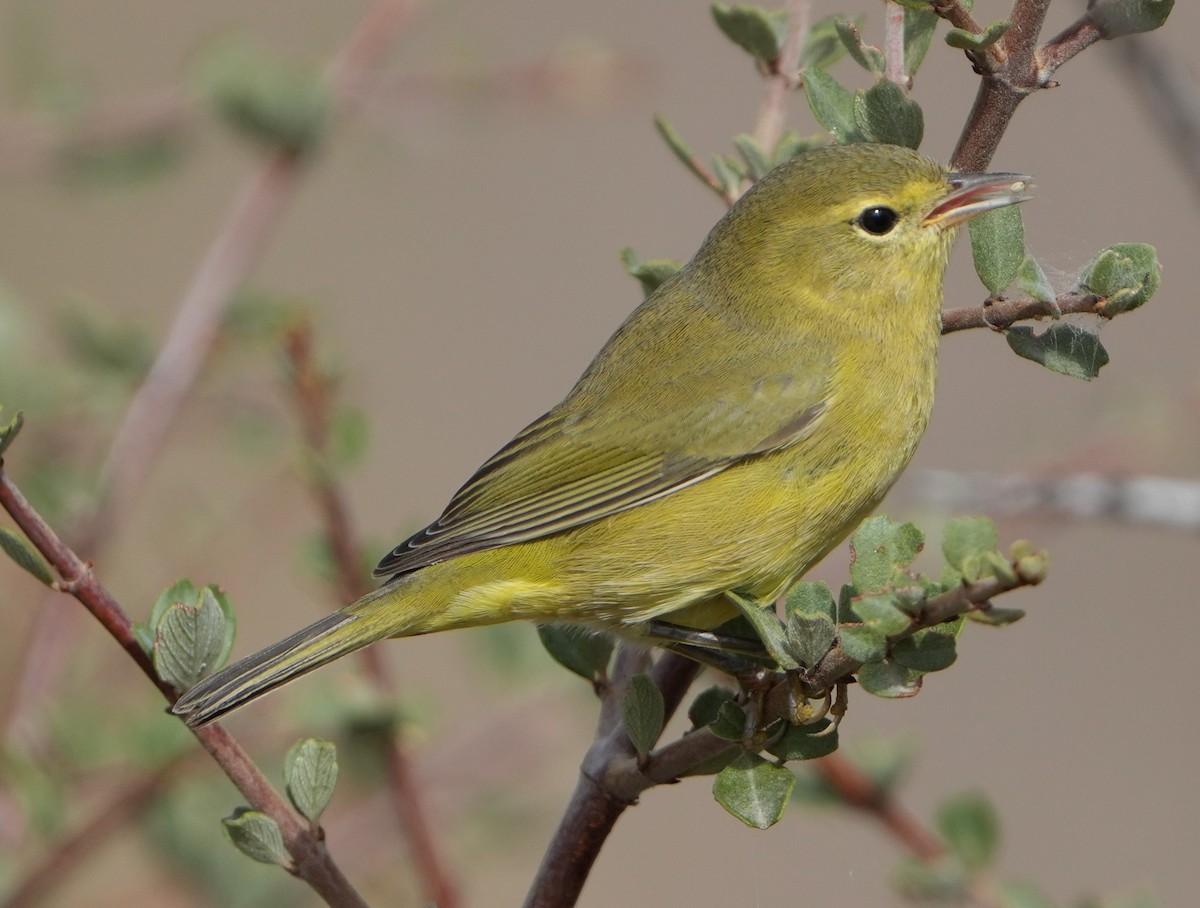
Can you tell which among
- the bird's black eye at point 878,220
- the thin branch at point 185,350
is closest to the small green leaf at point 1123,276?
the bird's black eye at point 878,220

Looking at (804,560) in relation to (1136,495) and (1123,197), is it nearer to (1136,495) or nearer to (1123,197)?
(1136,495)

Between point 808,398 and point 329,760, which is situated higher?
point 329,760

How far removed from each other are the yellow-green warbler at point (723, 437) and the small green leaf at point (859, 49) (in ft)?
0.84

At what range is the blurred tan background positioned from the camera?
131 inches

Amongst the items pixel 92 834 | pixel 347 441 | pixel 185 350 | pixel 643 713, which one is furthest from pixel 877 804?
pixel 185 350

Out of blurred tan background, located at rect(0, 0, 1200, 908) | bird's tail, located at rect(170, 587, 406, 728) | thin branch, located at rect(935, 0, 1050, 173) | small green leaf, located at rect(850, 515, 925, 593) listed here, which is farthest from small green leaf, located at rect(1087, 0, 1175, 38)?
bird's tail, located at rect(170, 587, 406, 728)

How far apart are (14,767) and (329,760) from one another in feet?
2.64

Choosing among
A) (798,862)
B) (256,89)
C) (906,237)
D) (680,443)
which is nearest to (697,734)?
(680,443)

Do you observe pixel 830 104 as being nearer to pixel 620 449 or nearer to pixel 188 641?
pixel 620 449

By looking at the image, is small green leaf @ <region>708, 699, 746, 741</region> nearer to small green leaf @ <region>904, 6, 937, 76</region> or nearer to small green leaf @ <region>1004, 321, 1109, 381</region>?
small green leaf @ <region>1004, 321, 1109, 381</region>

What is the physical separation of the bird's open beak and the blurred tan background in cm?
14

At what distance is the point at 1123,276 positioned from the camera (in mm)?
2047

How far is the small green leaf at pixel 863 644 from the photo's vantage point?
5.73 ft

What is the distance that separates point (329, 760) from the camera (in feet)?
6.13
